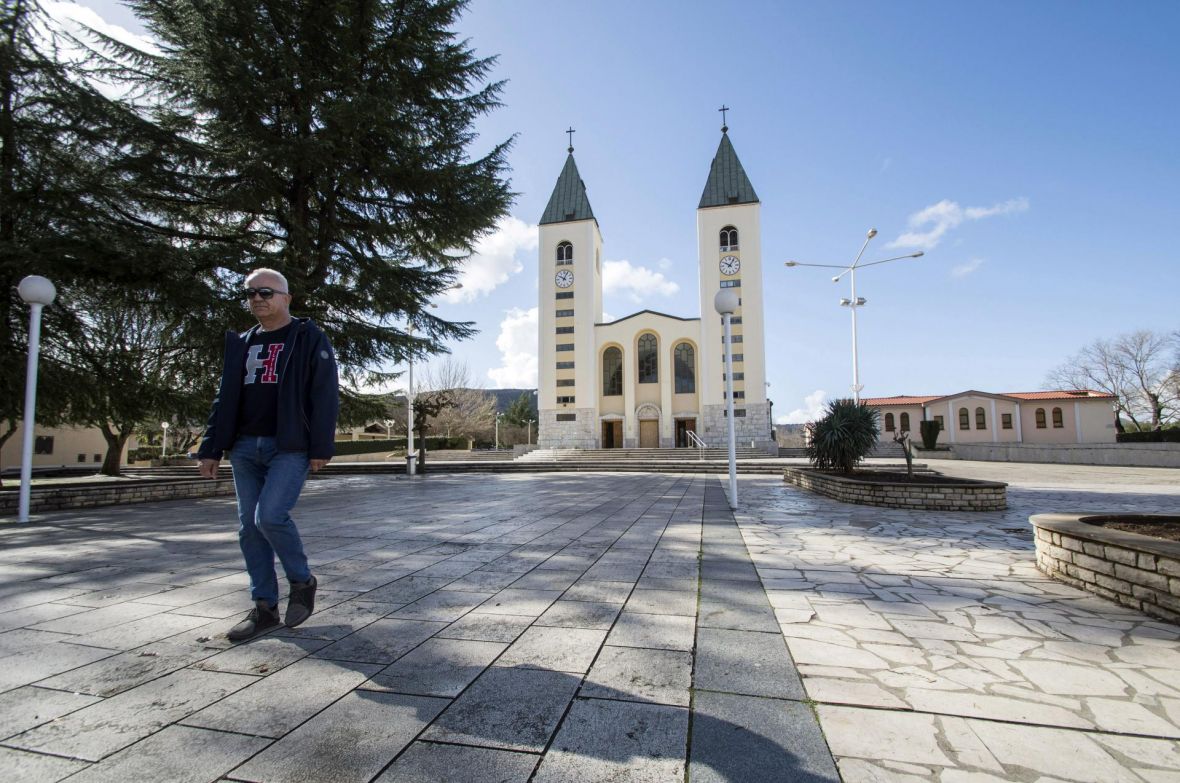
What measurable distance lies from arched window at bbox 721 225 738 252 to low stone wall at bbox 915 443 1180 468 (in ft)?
60.4

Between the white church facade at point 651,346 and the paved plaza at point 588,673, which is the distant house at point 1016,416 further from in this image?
the paved plaza at point 588,673

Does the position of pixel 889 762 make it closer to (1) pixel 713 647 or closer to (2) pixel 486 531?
(1) pixel 713 647

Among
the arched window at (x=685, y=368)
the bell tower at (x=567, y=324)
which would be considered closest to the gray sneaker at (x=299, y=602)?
the bell tower at (x=567, y=324)

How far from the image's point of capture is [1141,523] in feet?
14.5

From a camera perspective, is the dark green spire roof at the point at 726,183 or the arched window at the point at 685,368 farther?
the arched window at the point at 685,368

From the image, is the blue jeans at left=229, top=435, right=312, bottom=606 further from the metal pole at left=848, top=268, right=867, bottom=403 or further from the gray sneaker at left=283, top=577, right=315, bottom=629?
the metal pole at left=848, top=268, right=867, bottom=403

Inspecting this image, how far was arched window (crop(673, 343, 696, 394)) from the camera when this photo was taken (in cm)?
3953

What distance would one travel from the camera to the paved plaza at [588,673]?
1.60 meters

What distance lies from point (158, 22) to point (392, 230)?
6.83 meters

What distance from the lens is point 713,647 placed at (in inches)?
99.1

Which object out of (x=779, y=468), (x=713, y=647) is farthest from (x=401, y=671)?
(x=779, y=468)

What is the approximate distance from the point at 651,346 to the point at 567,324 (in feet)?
22.0

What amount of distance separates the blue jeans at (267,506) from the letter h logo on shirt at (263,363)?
315mm

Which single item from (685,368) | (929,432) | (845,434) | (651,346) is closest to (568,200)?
(651,346)
